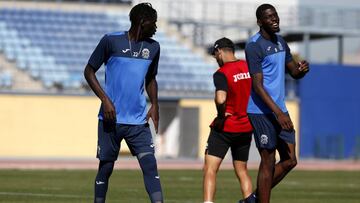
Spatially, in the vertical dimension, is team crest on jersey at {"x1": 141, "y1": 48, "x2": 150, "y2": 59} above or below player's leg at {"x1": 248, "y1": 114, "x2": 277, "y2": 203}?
above

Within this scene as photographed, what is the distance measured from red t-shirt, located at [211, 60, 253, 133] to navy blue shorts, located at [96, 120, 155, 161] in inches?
79.5

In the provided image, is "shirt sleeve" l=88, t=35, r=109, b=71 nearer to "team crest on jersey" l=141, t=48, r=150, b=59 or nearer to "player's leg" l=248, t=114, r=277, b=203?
Result: "team crest on jersey" l=141, t=48, r=150, b=59

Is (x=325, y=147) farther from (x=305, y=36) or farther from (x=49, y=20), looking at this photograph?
(x=49, y=20)

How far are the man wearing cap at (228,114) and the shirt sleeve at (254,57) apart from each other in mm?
1073

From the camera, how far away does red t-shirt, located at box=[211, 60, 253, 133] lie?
1360cm

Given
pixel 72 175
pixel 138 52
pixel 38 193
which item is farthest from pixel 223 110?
pixel 72 175

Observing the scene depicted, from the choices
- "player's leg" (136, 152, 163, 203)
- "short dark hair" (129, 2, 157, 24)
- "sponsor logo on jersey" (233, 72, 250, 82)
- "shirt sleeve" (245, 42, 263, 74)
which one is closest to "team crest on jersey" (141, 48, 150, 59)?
"short dark hair" (129, 2, 157, 24)

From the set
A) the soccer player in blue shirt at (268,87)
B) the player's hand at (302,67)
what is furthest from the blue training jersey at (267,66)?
the player's hand at (302,67)

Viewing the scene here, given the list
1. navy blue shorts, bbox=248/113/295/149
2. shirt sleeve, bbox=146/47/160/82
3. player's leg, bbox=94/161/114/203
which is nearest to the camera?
shirt sleeve, bbox=146/47/160/82

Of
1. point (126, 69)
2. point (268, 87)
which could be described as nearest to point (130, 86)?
point (126, 69)

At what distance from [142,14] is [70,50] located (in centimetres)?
2975

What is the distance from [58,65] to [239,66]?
2671 cm

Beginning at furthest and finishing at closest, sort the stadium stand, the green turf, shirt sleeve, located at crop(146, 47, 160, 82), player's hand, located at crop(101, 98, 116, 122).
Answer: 1. the stadium stand
2. the green turf
3. shirt sleeve, located at crop(146, 47, 160, 82)
4. player's hand, located at crop(101, 98, 116, 122)

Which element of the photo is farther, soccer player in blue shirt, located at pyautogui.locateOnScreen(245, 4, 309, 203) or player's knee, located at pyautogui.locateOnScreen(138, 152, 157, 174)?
soccer player in blue shirt, located at pyautogui.locateOnScreen(245, 4, 309, 203)
